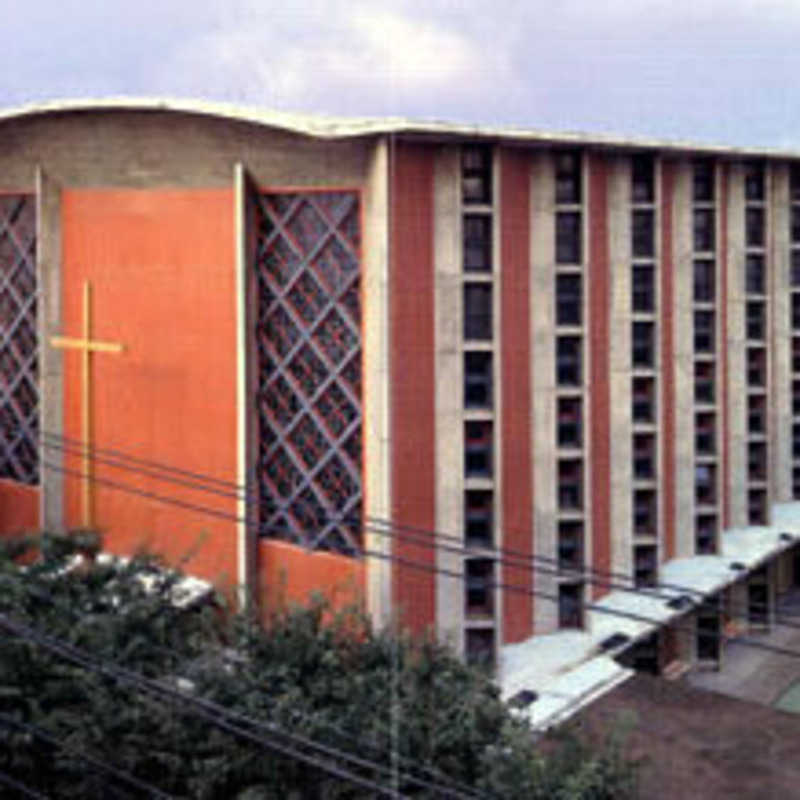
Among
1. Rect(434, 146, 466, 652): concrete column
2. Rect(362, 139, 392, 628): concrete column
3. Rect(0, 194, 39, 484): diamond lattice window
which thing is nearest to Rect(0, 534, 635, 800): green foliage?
Rect(362, 139, 392, 628): concrete column

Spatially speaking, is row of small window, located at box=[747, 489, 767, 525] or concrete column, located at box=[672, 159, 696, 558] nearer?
concrete column, located at box=[672, 159, 696, 558]

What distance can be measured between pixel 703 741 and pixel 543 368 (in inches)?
245

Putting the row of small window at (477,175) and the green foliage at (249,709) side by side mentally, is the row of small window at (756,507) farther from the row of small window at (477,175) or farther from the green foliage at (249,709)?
the green foliage at (249,709)

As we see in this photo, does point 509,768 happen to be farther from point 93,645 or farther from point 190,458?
point 190,458

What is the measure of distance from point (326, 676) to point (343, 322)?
7058 mm

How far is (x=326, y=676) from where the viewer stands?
11.4 m

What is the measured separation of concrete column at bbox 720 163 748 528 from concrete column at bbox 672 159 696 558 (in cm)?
167

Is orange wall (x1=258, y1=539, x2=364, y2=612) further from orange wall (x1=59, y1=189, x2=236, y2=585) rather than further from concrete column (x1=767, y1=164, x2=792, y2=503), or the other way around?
concrete column (x1=767, y1=164, x2=792, y2=503)

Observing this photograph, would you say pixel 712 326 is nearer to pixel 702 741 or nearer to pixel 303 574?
pixel 702 741

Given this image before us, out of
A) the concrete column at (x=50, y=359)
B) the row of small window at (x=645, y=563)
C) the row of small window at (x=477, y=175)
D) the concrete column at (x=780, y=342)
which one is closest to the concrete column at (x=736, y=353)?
the concrete column at (x=780, y=342)

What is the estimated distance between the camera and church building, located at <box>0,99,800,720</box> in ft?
53.4

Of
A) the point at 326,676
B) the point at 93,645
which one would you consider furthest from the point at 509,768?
the point at 93,645

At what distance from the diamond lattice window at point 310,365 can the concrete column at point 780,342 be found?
1021cm

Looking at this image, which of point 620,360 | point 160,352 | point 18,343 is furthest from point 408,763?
point 18,343
